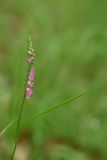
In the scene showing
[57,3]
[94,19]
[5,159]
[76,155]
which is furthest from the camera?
[57,3]

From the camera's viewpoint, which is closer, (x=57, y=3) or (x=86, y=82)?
(x=86, y=82)

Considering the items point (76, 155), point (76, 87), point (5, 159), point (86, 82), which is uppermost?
point (86, 82)

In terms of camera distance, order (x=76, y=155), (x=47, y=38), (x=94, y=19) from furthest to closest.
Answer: (x=94, y=19), (x=47, y=38), (x=76, y=155)

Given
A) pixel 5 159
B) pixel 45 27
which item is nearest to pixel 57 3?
pixel 45 27

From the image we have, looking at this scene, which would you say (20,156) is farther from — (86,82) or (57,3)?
(57,3)

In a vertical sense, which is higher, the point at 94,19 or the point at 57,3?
the point at 57,3

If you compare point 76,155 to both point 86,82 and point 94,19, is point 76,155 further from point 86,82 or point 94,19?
point 94,19

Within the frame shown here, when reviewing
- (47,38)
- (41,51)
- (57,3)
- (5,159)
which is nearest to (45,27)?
(47,38)
